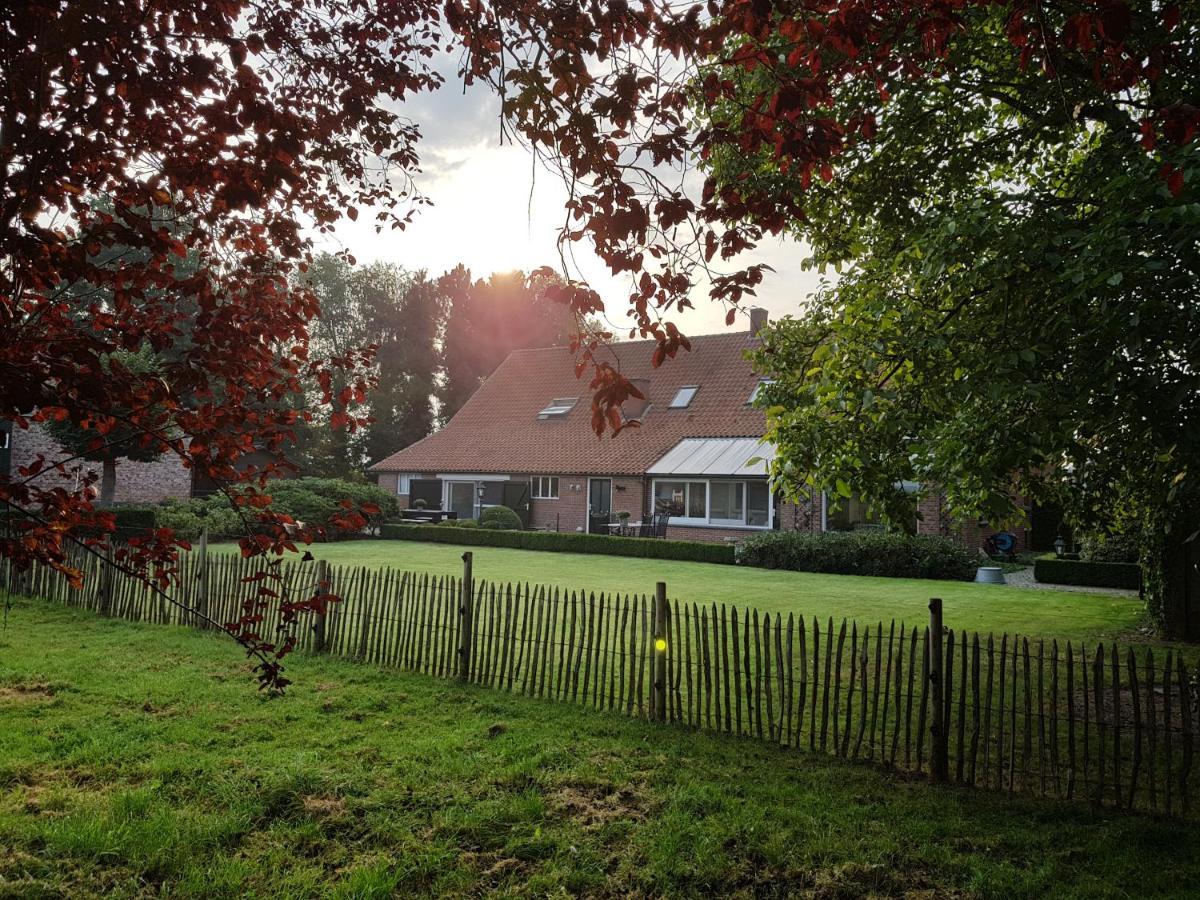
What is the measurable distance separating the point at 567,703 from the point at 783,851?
3.37 meters

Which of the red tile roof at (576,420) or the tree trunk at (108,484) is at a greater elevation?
the red tile roof at (576,420)

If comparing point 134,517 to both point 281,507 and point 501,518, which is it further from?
point 501,518

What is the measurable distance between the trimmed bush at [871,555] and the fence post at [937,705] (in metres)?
13.9

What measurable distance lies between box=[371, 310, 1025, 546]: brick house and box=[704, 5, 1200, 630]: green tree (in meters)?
15.2

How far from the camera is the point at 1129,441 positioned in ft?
20.8

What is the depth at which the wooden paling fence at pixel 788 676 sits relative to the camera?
5777 mm

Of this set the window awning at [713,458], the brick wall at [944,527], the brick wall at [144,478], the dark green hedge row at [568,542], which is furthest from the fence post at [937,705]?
the brick wall at [144,478]

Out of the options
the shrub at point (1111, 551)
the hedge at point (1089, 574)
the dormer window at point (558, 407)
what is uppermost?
the dormer window at point (558, 407)

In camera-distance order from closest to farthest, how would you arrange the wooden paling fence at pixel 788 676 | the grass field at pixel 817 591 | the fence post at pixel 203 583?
the wooden paling fence at pixel 788 676 → the fence post at pixel 203 583 → the grass field at pixel 817 591

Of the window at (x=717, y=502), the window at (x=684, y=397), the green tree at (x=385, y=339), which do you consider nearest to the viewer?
the window at (x=717, y=502)

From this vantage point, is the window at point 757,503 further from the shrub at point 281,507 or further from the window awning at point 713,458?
→ the shrub at point 281,507

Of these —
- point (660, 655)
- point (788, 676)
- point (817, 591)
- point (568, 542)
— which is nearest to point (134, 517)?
point (568, 542)

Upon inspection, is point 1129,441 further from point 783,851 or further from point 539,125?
point 539,125

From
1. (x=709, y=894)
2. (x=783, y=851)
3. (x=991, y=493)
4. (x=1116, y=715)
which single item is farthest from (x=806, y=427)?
(x=709, y=894)
